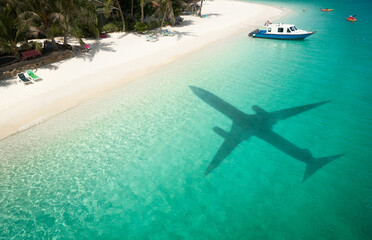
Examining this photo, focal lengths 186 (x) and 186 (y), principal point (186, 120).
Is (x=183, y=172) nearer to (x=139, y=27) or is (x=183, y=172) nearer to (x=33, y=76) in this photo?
(x=33, y=76)

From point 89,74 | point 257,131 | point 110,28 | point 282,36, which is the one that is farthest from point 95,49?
point 282,36

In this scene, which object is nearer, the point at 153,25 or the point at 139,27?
the point at 139,27

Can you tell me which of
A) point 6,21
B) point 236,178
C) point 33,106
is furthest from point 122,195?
point 6,21

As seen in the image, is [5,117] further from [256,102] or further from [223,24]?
[223,24]

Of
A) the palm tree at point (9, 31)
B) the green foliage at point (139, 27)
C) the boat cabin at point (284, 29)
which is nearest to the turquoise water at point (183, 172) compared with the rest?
the palm tree at point (9, 31)

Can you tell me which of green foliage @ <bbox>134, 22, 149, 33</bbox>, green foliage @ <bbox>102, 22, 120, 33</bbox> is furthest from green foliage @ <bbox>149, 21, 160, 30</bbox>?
green foliage @ <bbox>102, 22, 120, 33</bbox>

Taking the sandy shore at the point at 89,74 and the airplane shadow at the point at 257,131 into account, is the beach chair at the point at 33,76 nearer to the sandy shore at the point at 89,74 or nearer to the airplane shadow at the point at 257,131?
the sandy shore at the point at 89,74

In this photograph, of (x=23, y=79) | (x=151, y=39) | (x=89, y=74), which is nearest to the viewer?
(x=23, y=79)
